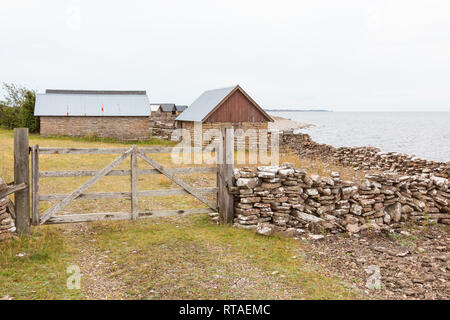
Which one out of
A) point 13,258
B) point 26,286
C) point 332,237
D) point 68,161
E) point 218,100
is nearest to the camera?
point 26,286

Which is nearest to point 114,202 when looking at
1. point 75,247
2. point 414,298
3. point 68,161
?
point 75,247

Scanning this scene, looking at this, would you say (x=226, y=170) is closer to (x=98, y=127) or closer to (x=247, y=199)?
Result: (x=247, y=199)

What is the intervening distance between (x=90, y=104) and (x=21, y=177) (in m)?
31.0

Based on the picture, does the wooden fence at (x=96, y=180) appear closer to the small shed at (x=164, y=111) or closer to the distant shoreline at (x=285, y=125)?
the small shed at (x=164, y=111)

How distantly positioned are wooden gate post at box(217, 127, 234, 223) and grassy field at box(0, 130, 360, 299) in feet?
1.34

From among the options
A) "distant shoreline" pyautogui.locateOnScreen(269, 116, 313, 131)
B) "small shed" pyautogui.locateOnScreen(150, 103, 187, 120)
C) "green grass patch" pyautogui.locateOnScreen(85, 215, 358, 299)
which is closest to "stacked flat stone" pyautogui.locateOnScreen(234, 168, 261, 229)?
"green grass patch" pyautogui.locateOnScreen(85, 215, 358, 299)

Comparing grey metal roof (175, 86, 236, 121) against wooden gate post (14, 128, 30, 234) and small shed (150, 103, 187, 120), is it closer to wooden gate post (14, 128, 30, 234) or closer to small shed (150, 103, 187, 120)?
wooden gate post (14, 128, 30, 234)

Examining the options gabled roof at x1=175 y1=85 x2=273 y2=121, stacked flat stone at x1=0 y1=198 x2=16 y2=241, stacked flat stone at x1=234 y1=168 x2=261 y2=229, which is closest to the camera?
stacked flat stone at x1=0 y1=198 x2=16 y2=241

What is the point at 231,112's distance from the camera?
101 feet

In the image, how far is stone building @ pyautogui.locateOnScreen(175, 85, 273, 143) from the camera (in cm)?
3031
